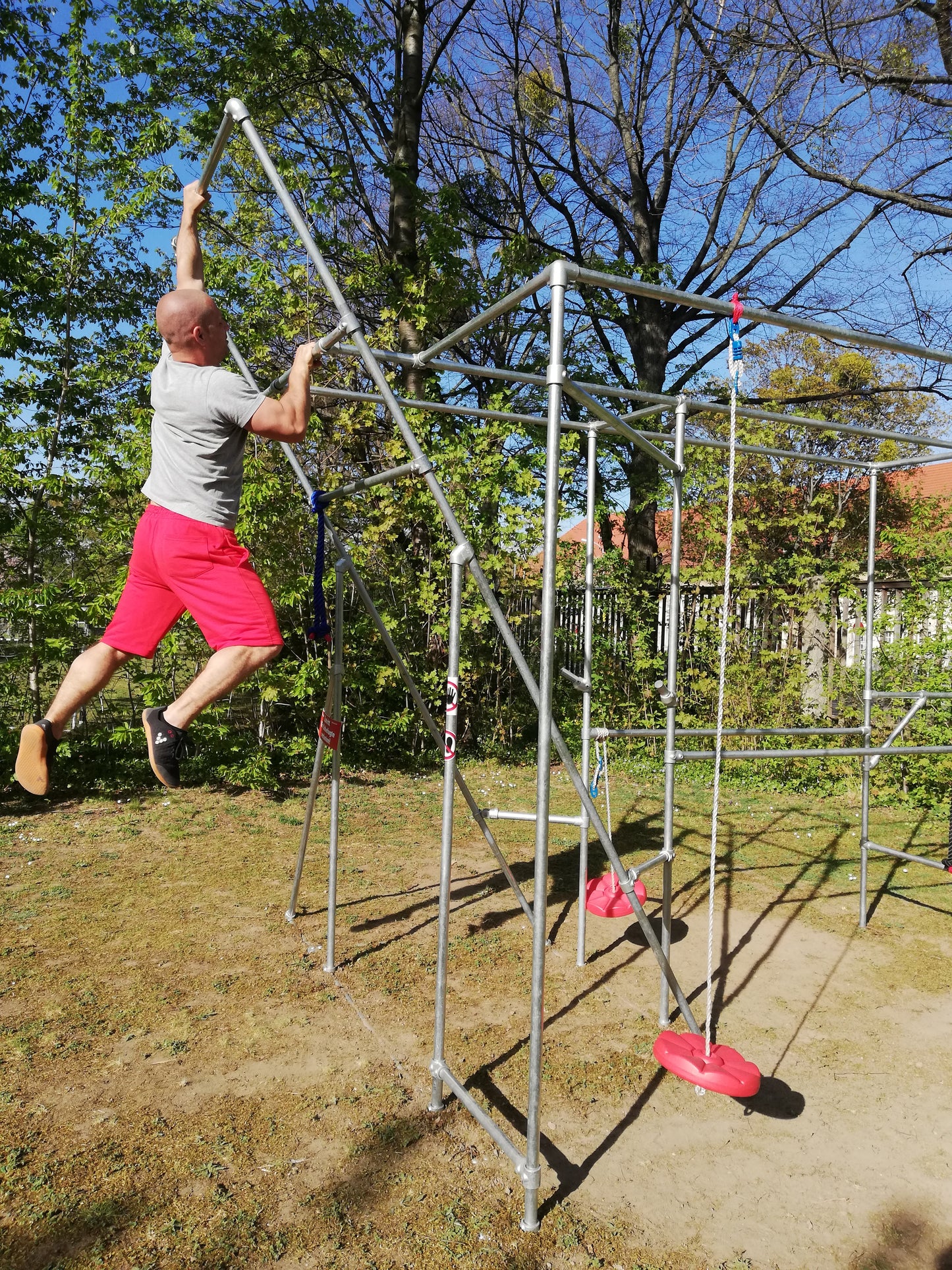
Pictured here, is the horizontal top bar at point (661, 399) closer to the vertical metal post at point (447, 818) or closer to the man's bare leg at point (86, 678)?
the vertical metal post at point (447, 818)

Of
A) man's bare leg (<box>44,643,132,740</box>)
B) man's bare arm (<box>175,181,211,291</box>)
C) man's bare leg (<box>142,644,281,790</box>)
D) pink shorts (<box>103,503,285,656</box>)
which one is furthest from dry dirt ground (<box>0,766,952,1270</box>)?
man's bare arm (<box>175,181,211,291</box>)

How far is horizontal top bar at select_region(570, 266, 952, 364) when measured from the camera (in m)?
1.92

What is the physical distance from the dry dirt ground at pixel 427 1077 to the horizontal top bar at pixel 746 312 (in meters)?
2.19

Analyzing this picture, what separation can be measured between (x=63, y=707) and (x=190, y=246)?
1530 millimetres

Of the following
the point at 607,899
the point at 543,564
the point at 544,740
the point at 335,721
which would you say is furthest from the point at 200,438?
the point at 607,899

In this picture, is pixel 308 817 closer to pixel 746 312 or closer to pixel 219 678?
pixel 219 678

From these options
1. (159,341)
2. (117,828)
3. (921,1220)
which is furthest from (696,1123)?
(159,341)

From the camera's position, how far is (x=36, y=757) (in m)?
2.46

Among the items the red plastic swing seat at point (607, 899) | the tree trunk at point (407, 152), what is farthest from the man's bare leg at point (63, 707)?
the tree trunk at point (407, 152)

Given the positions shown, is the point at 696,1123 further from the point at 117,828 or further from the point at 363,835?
the point at 117,828

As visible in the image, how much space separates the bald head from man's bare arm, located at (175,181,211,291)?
185 millimetres

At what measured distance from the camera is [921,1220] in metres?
1.95

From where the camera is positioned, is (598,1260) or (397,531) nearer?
(598,1260)

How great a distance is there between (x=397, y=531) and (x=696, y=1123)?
5.40 metres
